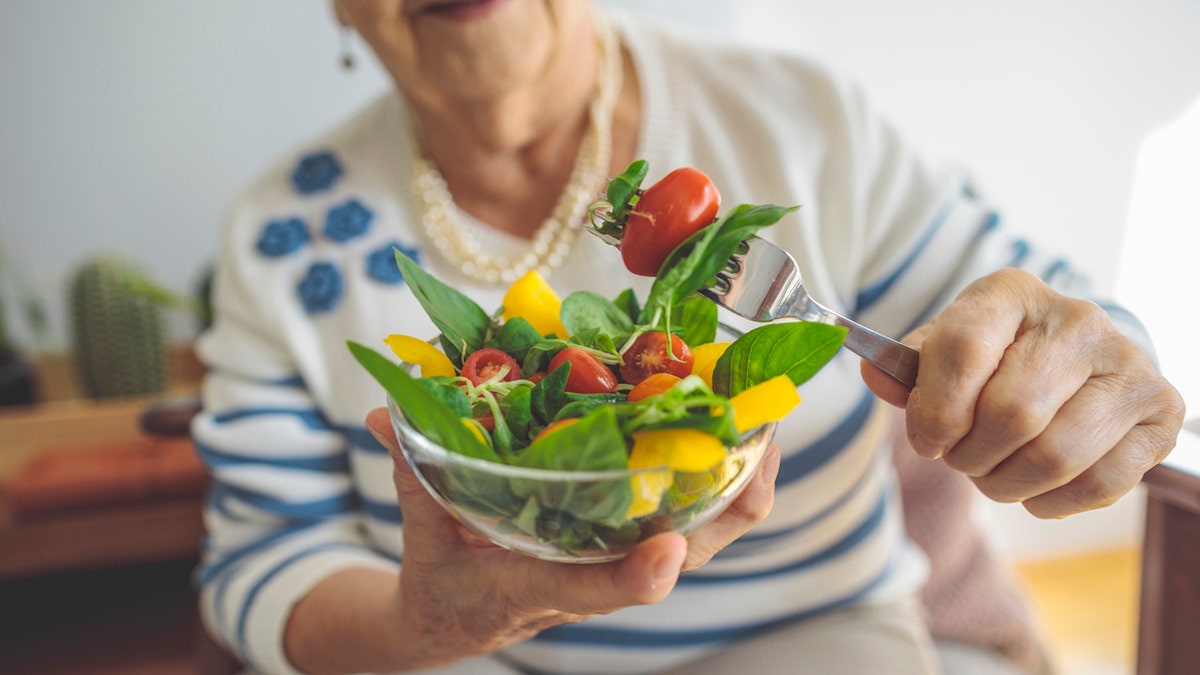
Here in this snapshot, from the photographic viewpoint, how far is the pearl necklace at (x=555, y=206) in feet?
2.83

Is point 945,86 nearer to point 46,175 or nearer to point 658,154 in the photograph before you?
point 658,154

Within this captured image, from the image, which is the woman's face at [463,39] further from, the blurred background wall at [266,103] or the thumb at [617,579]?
the blurred background wall at [266,103]

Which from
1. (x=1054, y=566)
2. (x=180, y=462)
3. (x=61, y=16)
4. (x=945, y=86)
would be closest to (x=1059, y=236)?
(x=945, y=86)

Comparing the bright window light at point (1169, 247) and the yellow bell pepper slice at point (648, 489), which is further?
the bright window light at point (1169, 247)

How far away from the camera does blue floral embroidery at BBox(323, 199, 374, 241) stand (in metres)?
0.89

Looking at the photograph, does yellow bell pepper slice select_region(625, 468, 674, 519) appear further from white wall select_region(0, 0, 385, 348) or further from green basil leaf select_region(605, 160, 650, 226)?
white wall select_region(0, 0, 385, 348)

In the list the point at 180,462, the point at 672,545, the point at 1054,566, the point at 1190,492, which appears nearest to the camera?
the point at 672,545

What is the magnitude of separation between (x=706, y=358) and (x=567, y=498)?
0.15 metres

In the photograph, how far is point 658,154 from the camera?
866mm

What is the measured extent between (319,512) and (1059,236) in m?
1.25

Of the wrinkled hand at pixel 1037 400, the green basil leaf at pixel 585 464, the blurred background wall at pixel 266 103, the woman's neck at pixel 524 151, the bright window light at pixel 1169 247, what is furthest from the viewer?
the blurred background wall at pixel 266 103

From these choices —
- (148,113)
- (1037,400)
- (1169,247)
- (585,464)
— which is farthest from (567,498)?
(148,113)

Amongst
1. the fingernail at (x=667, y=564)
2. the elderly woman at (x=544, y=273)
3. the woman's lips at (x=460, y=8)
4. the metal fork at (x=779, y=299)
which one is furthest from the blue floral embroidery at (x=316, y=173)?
the fingernail at (x=667, y=564)

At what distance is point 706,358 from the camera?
0.50 m
